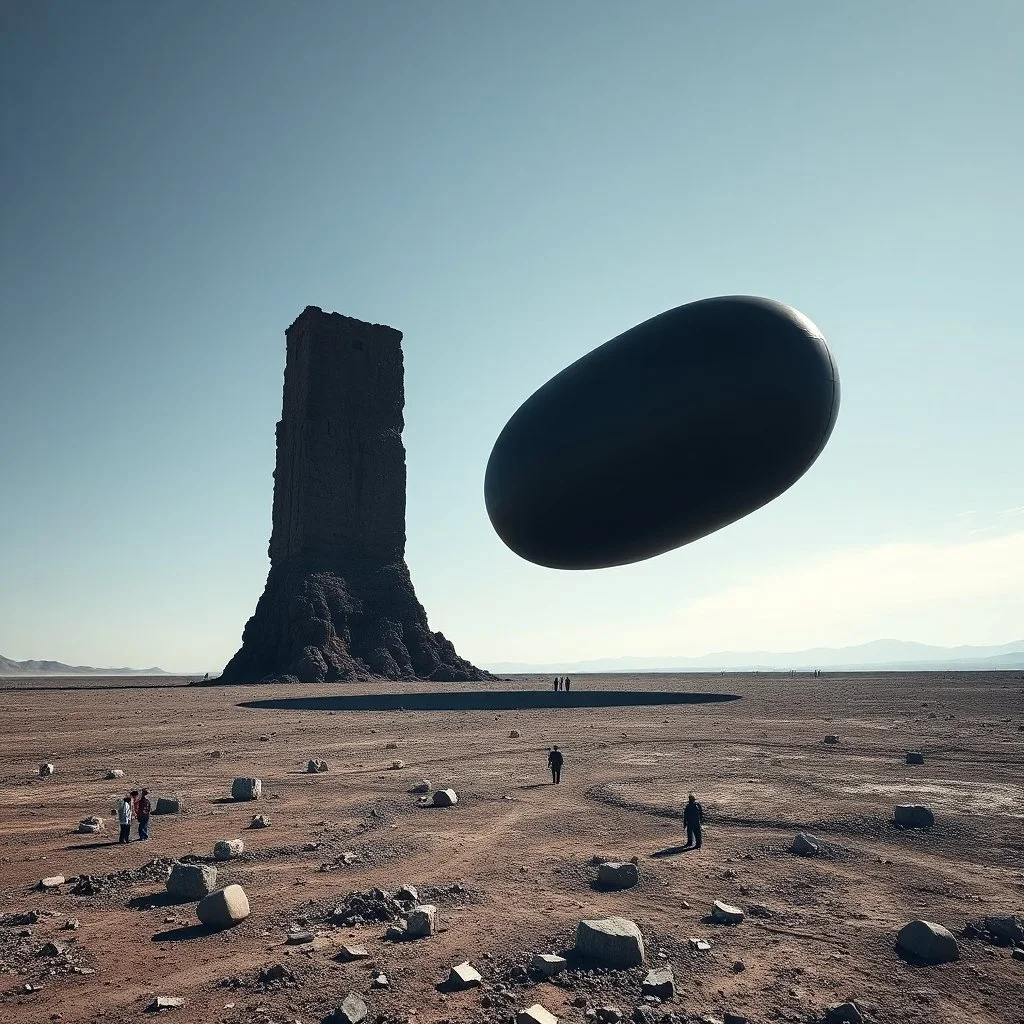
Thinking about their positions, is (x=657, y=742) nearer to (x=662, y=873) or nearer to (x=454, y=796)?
(x=454, y=796)

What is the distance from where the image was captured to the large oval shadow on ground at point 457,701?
34.6m

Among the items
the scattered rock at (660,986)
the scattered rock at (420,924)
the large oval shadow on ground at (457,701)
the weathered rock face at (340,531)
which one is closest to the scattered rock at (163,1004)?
the scattered rock at (420,924)

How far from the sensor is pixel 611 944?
22.4ft

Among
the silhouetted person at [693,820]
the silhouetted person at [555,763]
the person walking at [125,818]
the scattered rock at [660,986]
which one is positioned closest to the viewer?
the scattered rock at [660,986]

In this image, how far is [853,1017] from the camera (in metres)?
5.87

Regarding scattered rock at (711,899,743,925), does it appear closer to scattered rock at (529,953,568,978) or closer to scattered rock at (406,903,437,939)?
scattered rock at (529,953,568,978)

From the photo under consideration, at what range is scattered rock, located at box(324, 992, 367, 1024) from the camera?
18.9 ft

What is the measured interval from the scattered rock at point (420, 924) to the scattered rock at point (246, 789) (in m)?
7.92

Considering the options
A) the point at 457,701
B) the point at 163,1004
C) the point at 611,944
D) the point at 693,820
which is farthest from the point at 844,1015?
the point at 457,701

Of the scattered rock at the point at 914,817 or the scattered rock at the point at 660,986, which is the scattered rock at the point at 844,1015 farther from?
the scattered rock at the point at 914,817

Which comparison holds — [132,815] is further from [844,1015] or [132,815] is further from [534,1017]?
[844,1015]

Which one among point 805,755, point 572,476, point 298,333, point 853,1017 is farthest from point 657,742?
point 298,333

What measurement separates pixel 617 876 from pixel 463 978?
135 inches

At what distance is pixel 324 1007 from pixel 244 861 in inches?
190
